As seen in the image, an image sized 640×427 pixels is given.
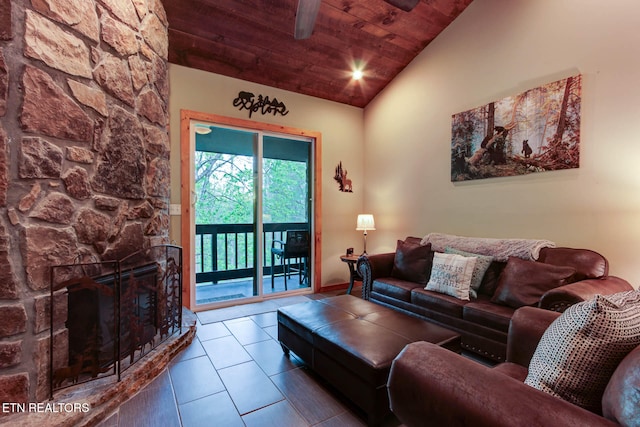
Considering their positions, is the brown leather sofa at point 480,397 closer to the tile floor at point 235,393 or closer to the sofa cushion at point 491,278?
the tile floor at point 235,393

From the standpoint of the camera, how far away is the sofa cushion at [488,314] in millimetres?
2203

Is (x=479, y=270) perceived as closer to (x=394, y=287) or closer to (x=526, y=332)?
(x=394, y=287)

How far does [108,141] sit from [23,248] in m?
0.83

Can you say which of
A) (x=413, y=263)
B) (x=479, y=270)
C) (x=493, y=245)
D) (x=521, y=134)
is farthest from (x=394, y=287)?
(x=521, y=134)

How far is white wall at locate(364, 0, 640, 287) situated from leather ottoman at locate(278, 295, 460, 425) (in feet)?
5.34

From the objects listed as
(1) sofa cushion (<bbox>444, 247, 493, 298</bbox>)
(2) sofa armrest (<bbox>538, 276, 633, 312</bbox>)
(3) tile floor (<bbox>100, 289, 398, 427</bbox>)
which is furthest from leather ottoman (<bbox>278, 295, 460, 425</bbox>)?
(1) sofa cushion (<bbox>444, 247, 493, 298</bbox>)

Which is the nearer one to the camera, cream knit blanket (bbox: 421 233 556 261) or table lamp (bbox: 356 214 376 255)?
cream knit blanket (bbox: 421 233 556 261)

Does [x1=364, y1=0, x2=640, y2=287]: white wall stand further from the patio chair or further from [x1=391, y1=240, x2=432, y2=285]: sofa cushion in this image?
the patio chair

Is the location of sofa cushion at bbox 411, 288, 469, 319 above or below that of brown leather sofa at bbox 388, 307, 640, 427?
below

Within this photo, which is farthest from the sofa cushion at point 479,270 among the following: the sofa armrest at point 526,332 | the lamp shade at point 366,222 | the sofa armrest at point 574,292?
the lamp shade at point 366,222

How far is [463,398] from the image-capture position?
2.98 feet

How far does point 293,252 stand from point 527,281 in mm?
2765

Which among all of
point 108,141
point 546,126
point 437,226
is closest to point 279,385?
point 108,141

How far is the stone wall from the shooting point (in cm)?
154
